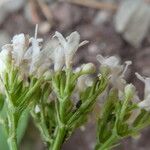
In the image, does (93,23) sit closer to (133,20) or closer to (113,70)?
(133,20)

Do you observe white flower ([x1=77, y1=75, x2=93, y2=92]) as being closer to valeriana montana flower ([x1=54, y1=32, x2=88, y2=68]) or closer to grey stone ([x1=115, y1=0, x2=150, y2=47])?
valeriana montana flower ([x1=54, y1=32, x2=88, y2=68])

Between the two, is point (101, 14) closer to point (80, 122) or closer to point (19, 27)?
point (19, 27)

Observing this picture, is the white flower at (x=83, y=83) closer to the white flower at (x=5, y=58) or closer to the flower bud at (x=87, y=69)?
the flower bud at (x=87, y=69)

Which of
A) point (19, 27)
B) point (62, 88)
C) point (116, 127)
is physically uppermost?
point (19, 27)

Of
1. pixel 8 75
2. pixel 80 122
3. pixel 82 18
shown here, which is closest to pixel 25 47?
pixel 8 75

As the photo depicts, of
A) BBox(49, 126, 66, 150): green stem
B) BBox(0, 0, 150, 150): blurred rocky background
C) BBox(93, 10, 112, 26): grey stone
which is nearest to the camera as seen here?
BBox(49, 126, 66, 150): green stem

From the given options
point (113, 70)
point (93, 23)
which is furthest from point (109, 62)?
point (93, 23)

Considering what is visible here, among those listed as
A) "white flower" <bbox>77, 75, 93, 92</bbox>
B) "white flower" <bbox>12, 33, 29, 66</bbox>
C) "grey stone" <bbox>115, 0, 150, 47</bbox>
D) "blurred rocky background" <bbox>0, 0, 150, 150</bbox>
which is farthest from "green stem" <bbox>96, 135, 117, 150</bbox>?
"grey stone" <bbox>115, 0, 150, 47</bbox>
